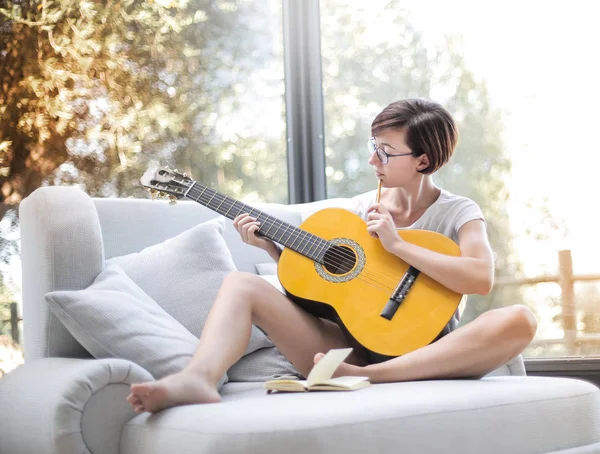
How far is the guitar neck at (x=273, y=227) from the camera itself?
2.08 m

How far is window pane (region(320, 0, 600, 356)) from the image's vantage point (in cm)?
303

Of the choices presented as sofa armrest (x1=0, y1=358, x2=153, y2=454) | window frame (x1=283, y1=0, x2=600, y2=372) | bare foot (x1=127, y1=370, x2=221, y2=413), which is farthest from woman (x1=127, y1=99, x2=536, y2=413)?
window frame (x1=283, y1=0, x2=600, y2=372)

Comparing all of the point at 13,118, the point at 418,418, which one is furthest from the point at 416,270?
the point at 13,118

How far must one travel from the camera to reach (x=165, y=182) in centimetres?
219

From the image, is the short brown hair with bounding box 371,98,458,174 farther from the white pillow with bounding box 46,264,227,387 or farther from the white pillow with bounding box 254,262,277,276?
the white pillow with bounding box 46,264,227,387

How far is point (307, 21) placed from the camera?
11.5 feet

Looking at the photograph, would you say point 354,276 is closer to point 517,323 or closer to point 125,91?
point 517,323

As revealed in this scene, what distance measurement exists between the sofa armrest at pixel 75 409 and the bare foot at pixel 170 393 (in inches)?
3.6

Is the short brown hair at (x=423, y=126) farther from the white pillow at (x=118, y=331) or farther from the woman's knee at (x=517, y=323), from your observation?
the white pillow at (x=118, y=331)

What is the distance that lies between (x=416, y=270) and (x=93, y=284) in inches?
34.5

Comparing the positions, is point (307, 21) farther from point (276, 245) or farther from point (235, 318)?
point (235, 318)

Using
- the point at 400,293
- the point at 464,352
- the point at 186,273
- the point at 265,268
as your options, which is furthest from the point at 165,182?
the point at 464,352

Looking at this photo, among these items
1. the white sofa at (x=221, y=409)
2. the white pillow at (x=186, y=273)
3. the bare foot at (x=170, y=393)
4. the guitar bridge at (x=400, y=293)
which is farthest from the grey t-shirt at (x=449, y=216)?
the bare foot at (x=170, y=393)

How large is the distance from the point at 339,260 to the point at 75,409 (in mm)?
836
